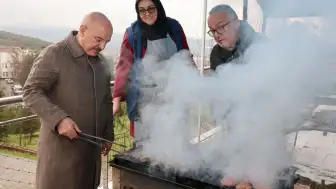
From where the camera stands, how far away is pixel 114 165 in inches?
76.9

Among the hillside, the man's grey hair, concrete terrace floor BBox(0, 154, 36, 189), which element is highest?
the man's grey hair

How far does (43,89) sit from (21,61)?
1497 millimetres

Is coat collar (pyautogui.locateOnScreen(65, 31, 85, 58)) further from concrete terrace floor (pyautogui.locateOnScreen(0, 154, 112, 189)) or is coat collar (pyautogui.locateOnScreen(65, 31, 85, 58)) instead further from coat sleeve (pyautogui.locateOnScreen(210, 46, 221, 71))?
concrete terrace floor (pyautogui.locateOnScreen(0, 154, 112, 189))

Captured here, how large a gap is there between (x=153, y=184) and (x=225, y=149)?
70 cm

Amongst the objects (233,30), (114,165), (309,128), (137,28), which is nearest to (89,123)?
(114,165)

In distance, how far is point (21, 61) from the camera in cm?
310

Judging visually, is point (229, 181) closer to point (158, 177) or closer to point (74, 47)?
point (158, 177)

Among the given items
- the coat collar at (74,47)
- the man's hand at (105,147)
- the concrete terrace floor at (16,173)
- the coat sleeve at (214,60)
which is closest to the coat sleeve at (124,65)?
the man's hand at (105,147)

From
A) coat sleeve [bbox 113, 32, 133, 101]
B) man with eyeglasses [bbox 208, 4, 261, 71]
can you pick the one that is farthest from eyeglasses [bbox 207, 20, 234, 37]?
coat sleeve [bbox 113, 32, 133, 101]

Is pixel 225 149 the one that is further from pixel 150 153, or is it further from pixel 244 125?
pixel 150 153

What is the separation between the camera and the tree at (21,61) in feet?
8.63

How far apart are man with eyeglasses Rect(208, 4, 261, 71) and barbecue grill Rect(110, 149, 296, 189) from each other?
1.04m

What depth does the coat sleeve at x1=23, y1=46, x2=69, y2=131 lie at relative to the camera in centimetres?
184

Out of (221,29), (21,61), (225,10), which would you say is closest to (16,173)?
(21,61)
